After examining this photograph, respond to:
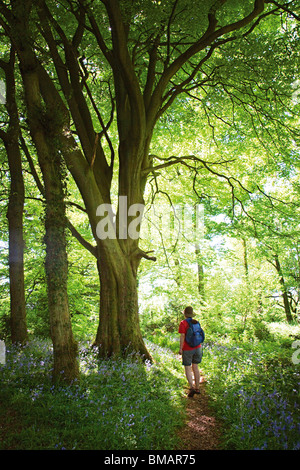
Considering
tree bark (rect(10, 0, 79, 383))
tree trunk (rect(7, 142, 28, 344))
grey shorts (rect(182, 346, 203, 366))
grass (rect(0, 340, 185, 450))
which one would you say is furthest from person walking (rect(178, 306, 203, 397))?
tree trunk (rect(7, 142, 28, 344))

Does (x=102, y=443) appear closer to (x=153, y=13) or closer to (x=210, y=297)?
(x=153, y=13)

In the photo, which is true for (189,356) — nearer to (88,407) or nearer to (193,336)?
(193,336)

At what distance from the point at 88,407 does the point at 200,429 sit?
190 centimetres

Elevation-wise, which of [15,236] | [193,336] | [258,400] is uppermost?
[15,236]

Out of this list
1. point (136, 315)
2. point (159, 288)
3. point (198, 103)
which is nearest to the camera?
point (136, 315)

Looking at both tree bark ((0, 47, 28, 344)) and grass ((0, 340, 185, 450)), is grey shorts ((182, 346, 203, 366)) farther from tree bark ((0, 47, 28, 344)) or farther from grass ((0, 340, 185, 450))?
tree bark ((0, 47, 28, 344))

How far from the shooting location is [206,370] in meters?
8.04

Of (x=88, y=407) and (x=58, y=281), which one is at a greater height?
(x=58, y=281)

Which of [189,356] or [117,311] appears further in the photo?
[117,311]

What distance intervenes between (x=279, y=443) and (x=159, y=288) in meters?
11.3

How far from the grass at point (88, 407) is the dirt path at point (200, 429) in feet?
0.64

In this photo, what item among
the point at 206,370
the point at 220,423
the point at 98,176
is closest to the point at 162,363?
the point at 206,370

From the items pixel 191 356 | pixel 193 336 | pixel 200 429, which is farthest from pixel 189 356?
pixel 200 429

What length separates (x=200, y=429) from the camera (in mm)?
4824
